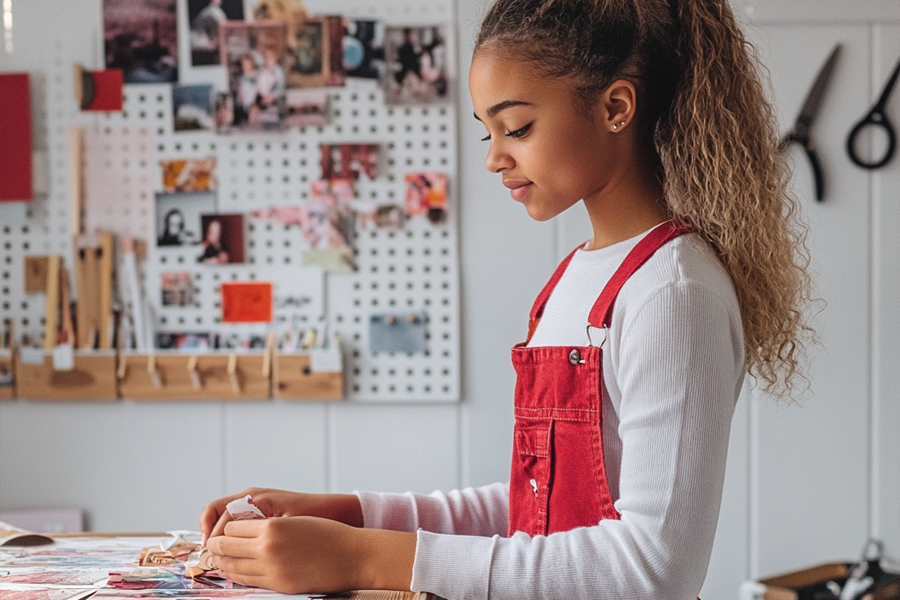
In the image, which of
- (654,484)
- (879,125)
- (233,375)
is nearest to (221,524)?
(654,484)

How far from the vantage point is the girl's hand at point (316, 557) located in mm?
669

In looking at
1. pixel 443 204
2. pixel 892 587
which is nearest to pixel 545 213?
pixel 443 204

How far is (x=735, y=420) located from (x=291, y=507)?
1012 millimetres

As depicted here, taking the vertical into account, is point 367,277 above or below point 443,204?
below

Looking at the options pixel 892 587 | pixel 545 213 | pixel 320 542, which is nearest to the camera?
pixel 320 542

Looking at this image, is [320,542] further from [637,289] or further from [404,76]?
[404,76]

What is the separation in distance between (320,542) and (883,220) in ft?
4.39

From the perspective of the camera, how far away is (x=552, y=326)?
0.87m

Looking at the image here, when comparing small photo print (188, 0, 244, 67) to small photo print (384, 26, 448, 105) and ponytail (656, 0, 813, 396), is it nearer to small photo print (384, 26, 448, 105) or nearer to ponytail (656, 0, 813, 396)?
small photo print (384, 26, 448, 105)

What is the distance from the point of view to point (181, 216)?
1.65 m

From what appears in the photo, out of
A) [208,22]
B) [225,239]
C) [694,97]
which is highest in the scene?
[208,22]

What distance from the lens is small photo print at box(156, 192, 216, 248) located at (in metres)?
1.64

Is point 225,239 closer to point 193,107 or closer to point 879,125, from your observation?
point 193,107

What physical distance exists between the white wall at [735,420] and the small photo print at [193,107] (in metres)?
0.27
